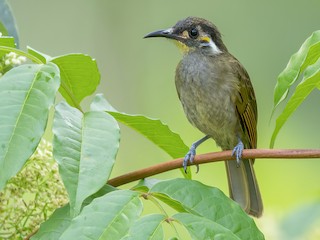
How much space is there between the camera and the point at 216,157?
2.48 meters

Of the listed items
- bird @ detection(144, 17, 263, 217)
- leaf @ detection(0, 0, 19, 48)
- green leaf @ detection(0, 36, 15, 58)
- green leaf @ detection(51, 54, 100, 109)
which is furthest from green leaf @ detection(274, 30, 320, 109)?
bird @ detection(144, 17, 263, 217)

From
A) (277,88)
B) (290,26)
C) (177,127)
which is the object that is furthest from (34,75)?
(290,26)

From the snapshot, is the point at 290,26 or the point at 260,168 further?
the point at 290,26

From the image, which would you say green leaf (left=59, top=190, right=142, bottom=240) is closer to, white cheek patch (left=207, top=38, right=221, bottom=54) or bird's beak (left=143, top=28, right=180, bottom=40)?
bird's beak (left=143, top=28, right=180, bottom=40)

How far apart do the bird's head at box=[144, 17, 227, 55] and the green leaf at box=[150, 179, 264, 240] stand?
1994mm

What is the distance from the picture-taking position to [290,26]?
442 inches

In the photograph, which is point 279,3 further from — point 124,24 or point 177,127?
point 177,127

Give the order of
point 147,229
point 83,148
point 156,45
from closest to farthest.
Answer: point 147,229 → point 83,148 → point 156,45

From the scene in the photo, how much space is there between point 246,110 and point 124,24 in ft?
24.9

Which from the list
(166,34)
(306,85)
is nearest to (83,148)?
(306,85)

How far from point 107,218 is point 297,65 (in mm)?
812

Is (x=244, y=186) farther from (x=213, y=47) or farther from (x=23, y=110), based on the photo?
(x=23, y=110)

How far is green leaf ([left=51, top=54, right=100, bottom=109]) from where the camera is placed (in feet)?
8.18

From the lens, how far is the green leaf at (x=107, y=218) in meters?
2.07
